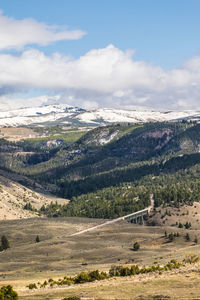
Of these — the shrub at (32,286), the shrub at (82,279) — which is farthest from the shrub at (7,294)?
the shrub at (82,279)

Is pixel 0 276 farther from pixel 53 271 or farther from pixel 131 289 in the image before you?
pixel 131 289

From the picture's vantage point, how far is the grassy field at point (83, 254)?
61.8 m

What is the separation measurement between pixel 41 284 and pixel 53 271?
19.3 meters

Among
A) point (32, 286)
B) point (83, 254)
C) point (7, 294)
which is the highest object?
point (7, 294)

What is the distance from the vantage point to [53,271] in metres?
89.9

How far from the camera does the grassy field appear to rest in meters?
61.8

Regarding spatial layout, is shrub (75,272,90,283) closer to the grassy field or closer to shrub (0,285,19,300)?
the grassy field

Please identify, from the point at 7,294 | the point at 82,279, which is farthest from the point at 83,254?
the point at 7,294

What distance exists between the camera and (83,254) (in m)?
115

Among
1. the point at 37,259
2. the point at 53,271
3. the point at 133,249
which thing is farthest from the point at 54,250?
the point at 53,271

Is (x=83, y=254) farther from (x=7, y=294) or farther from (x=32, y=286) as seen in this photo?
(x=7, y=294)

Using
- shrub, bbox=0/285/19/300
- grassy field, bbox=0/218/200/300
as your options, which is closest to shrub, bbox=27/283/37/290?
grassy field, bbox=0/218/200/300

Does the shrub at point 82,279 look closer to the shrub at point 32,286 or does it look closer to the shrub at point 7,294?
the shrub at point 32,286

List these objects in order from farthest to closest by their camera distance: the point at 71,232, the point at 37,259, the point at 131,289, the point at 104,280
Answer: the point at 71,232, the point at 37,259, the point at 104,280, the point at 131,289
